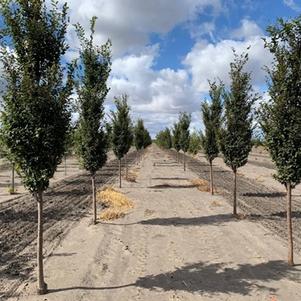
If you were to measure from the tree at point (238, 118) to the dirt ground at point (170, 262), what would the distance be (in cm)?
319

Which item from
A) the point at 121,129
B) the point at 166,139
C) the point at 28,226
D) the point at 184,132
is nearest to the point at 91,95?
the point at 28,226

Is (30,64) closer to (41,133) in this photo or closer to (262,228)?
(41,133)

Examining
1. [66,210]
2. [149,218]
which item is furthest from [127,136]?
[149,218]

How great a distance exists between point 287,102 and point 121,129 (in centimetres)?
2030

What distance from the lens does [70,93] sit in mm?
11180

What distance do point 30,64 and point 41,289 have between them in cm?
569

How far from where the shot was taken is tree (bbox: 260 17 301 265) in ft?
40.0

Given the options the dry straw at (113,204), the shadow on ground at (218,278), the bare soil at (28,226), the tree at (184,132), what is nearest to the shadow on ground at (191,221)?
the dry straw at (113,204)

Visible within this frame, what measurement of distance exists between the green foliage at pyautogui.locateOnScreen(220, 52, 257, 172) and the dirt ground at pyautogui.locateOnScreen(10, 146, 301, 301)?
3202 millimetres

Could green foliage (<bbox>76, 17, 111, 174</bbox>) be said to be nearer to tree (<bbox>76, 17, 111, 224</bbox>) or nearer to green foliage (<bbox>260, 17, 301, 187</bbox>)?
tree (<bbox>76, 17, 111, 224</bbox>)

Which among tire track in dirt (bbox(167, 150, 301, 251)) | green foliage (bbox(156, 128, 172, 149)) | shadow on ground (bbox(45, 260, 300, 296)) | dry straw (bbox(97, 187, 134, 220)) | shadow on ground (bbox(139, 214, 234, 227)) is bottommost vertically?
shadow on ground (bbox(45, 260, 300, 296))

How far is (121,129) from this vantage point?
104 ft

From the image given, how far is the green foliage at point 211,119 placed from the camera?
26.7m

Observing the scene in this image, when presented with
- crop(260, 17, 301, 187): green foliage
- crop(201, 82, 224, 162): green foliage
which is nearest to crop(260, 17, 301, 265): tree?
crop(260, 17, 301, 187): green foliage
